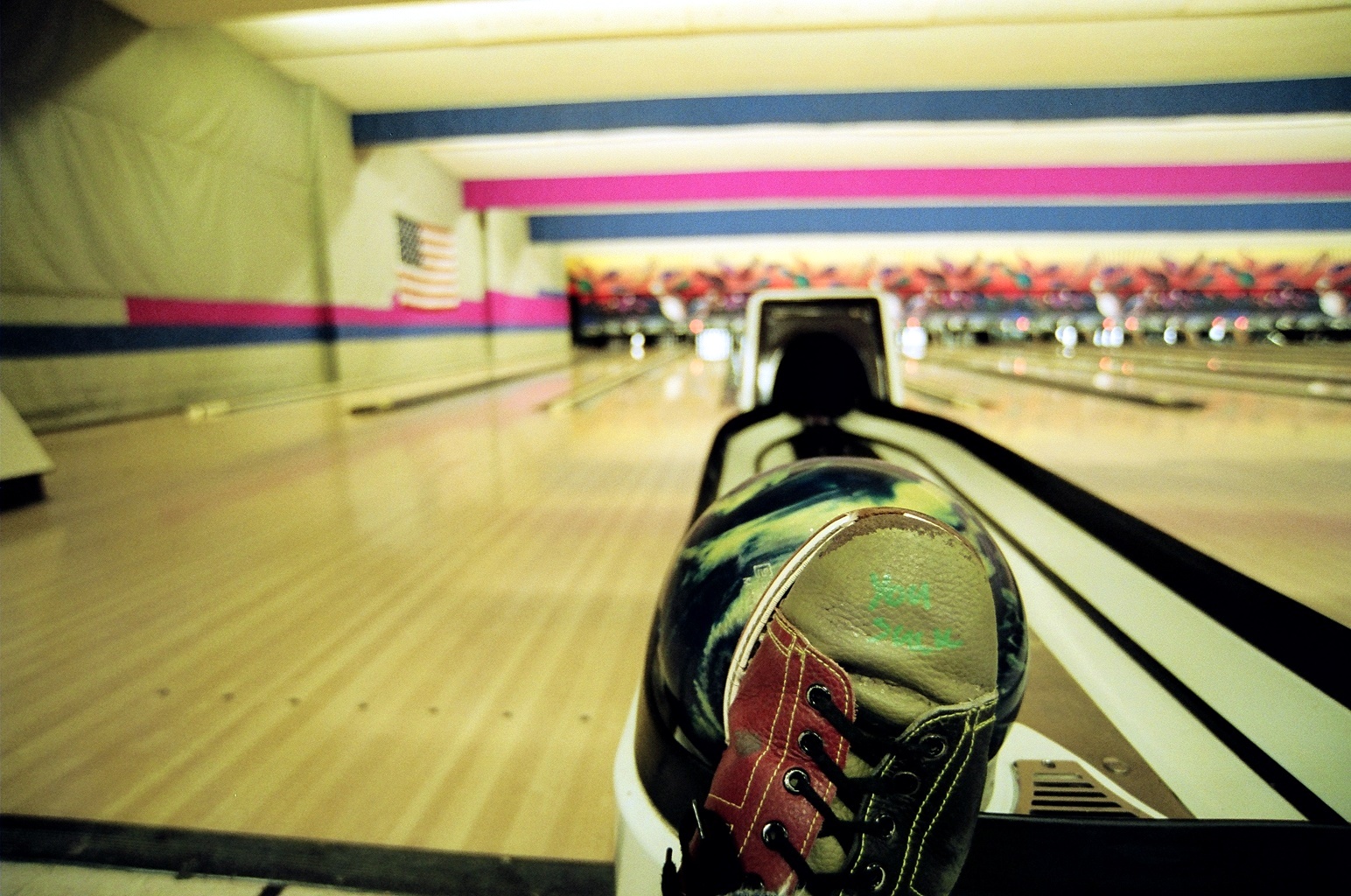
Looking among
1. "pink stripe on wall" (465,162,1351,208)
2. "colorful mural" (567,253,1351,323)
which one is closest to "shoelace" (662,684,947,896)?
"pink stripe on wall" (465,162,1351,208)

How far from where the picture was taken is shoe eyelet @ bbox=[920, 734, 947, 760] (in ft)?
→ 1.98

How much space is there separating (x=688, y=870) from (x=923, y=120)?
7398 mm

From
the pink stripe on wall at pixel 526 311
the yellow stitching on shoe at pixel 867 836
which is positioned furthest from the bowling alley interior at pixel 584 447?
the pink stripe on wall at pixel 526 311

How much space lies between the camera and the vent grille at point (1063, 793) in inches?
39.5

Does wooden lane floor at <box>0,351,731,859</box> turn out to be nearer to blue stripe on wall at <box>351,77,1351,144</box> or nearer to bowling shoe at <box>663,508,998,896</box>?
bowling shoe at <box>663,508,998,896</box>

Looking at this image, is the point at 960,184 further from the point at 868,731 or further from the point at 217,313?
the point at 868,731

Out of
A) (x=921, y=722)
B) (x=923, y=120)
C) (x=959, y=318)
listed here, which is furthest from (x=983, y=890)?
(x=959, y=318)

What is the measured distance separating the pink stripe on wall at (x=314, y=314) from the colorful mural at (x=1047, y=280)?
164 inches

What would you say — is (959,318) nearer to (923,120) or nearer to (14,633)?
(923,120)

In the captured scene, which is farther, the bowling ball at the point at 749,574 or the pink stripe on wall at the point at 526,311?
the pink stripe on wall at the point at 526,311

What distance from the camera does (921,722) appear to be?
1.96ft

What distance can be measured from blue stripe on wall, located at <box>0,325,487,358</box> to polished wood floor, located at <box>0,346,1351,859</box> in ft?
2.94

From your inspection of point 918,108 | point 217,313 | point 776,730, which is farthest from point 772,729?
point 918,108

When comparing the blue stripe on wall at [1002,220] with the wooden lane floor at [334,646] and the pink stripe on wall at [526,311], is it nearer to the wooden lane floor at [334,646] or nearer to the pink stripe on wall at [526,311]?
the pink stripe on wall at [526,311]
